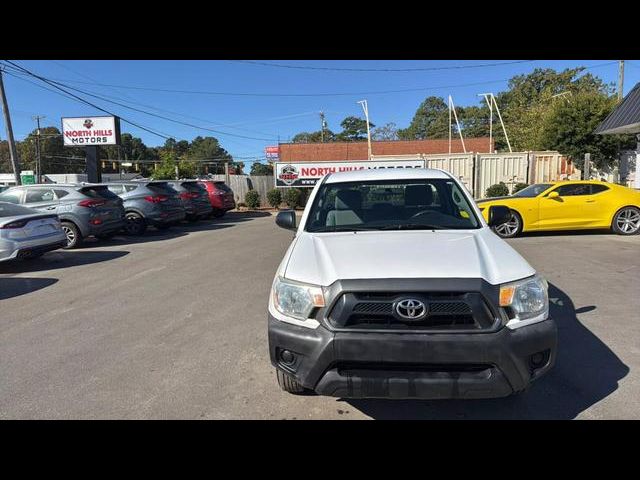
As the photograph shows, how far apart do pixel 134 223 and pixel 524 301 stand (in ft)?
42.2

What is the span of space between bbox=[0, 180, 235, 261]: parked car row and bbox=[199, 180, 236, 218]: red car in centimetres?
61

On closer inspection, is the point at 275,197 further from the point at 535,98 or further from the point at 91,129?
the point at 535,98

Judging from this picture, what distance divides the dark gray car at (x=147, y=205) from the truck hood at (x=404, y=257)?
11.0 meters

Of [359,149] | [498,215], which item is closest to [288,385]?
[498,215]

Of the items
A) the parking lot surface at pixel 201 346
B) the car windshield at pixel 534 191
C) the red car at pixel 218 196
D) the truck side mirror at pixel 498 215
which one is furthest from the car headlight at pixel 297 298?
the red car at pixel 218 196

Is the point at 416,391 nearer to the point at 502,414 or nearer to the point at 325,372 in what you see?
the point at 325,372

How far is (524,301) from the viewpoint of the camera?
8.67ft

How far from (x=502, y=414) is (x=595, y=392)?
84 centimetres

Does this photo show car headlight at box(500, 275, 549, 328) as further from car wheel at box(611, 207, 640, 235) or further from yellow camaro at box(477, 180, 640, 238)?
car wheel at box(611, 207, 640, 235)

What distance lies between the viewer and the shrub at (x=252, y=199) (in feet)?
76.0

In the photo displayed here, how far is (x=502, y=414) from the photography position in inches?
117
